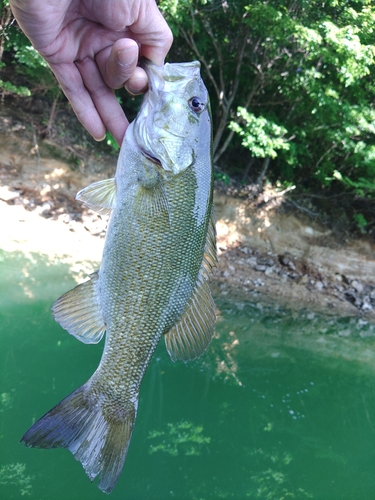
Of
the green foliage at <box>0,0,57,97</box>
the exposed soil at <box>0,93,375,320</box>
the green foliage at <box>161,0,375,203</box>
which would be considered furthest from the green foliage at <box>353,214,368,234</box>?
the green foliage at <box>0,0,57,97</box>

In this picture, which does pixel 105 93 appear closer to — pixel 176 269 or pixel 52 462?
pixel 176 269

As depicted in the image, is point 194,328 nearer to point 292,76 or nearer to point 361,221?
point 292,76

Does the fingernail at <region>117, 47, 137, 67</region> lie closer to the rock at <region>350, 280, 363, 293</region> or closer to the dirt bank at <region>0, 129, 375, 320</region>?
the dirt bank at <region>0, 129, 375, 320</region>

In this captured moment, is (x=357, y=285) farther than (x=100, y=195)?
Yes

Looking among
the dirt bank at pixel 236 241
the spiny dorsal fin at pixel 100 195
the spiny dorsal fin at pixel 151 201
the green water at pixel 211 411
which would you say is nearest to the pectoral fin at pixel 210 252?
the spiny dorsal fin at pixel 151 201

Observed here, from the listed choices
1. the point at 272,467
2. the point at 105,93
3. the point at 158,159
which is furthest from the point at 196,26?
the point at 272,467

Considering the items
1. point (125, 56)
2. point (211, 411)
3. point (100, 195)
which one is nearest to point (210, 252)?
point (100, 195)

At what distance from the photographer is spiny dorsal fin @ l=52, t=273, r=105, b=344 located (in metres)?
2.05

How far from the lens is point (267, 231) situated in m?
9.09

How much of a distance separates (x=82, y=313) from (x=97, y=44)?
1.59 metres

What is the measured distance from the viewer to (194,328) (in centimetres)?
210

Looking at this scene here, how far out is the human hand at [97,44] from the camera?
2.11 meters

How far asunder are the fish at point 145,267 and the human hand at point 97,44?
0.67 ft

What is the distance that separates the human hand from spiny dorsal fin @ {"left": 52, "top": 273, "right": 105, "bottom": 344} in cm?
105
